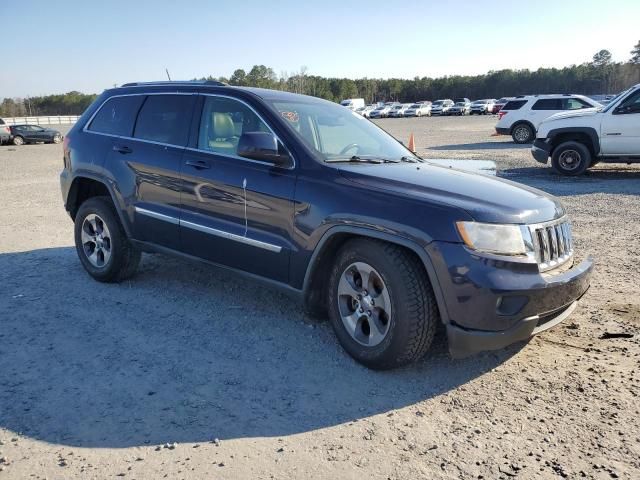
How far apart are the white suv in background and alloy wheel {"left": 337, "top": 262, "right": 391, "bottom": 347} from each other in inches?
749

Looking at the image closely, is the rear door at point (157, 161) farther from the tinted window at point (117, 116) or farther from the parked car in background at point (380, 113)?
the parked car in background at point (380, 113)

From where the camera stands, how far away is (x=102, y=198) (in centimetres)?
543

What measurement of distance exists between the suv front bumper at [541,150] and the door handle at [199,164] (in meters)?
9.80

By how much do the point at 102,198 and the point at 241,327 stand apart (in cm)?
214

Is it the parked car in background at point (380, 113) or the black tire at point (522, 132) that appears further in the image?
the parked car in background at point (380, 113)

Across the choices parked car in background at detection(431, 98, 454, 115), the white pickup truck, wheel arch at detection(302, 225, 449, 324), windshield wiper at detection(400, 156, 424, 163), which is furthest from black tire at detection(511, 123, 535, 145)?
parked car in background at detection(431, 98, 454, 115)

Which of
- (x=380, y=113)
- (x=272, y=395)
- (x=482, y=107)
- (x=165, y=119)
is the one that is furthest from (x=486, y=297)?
(x=380, y=113)

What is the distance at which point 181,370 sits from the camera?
12.0 feet

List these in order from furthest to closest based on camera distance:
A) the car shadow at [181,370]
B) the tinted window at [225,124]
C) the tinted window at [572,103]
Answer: the tinted window at [572,103]
the tinted window at [225,124]
the car shadow at [181,370]

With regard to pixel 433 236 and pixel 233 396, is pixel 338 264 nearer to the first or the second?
pixel 433 236

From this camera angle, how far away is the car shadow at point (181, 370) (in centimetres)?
307

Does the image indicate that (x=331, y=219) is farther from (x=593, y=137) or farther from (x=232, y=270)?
(x=593, y=137)

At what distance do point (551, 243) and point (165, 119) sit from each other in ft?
11.0

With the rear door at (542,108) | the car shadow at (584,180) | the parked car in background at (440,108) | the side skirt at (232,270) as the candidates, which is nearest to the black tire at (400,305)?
the side skirt at (232,270)
